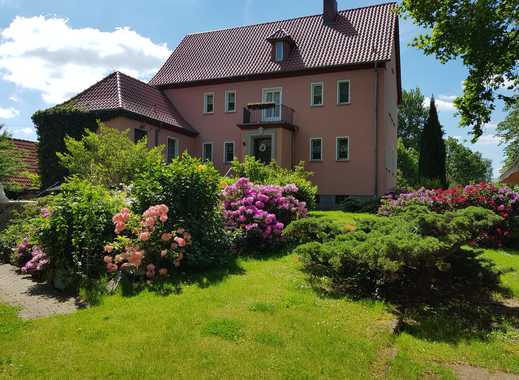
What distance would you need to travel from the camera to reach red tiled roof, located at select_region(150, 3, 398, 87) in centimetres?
2342

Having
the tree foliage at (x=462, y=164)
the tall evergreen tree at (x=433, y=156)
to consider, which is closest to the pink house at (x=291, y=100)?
the tall evergreen tree at (x=433, y=156)

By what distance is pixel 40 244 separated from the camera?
763 cm

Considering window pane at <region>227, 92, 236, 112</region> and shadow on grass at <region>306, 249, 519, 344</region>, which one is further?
window pane at <region>227, 92, 236, 112</region>

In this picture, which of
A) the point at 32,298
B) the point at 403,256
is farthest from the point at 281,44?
the point at 403,256

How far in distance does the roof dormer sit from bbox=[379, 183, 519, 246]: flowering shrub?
48.3ft

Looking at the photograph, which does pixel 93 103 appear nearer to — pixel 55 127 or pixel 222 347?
pixel 55 127

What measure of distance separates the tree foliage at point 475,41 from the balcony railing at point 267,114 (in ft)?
37.1

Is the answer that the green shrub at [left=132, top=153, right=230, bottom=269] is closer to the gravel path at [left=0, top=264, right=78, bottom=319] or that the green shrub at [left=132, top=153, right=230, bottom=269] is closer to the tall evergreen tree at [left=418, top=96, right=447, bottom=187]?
the gravel path at [left=0, top=264, right=78, bottom=319]

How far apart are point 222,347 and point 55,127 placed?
2048 centimetres

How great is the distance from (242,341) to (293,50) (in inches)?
915

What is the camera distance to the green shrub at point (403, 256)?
17.3ft

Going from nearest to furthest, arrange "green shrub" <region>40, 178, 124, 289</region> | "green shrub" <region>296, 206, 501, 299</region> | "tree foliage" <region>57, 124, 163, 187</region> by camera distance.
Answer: "green shrub" <region>296, 206, 501, 299</region> < "green shrub" <region>40, 178, 124, 289</region> < "tree foliage" <region>57, 124, 163, 187</region>

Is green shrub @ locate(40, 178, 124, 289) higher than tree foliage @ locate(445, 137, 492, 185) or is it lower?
lower

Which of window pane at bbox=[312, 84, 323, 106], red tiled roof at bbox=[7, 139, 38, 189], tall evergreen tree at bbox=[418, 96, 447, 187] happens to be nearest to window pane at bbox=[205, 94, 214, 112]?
window pane at bbox=[312, 84, 323, 106]
